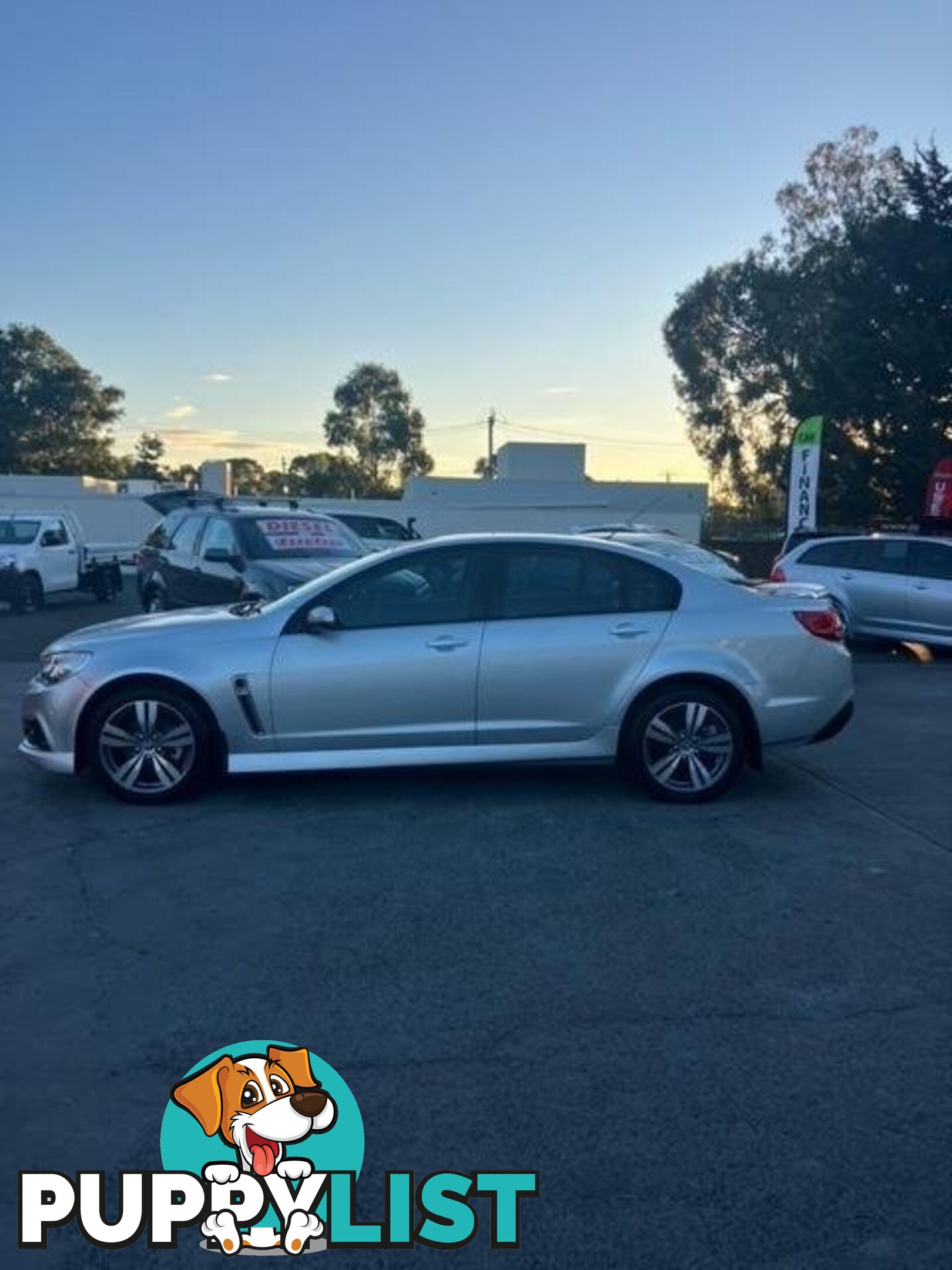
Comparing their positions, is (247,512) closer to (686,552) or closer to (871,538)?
(686,552)

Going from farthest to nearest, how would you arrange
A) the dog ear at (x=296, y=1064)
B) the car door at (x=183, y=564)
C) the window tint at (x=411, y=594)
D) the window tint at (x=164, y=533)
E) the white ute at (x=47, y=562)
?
the white ute at (x=47, y=562) → the window tint at (x=164, y=533) → the car door at (x=183, y=564) → the window tint at (x=411, y=594) → the dog ear at (x=296, y=1064)

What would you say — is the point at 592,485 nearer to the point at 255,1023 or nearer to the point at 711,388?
the point at 711,388

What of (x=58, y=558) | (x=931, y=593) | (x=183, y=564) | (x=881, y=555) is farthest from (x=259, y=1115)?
(x=58, y=558)

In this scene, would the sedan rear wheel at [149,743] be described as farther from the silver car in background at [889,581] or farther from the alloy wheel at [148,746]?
the silver car in background at [889,581]

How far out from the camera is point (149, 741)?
6887 millimetres

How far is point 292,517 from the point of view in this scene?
13.3m

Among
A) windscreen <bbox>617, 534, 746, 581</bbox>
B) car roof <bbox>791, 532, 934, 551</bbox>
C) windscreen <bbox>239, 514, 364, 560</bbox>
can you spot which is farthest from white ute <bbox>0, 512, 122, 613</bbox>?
car roof <bbox>791, 532, 934, 551</bbox>

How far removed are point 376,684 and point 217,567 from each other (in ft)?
21.5

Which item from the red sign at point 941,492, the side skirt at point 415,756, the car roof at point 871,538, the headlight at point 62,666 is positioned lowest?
the side skirt at point 415,756

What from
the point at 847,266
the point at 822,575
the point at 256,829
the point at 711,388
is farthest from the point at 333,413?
the point at 256,829

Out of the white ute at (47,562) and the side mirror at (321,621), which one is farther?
the white ute at (47,562)

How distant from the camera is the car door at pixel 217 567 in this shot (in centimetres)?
1253

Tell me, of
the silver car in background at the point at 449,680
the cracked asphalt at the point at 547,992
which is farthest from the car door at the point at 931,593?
the silver car in background at the point at 449,680

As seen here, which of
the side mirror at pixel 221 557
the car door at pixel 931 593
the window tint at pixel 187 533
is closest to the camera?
the side mirror at pixel 221 557
